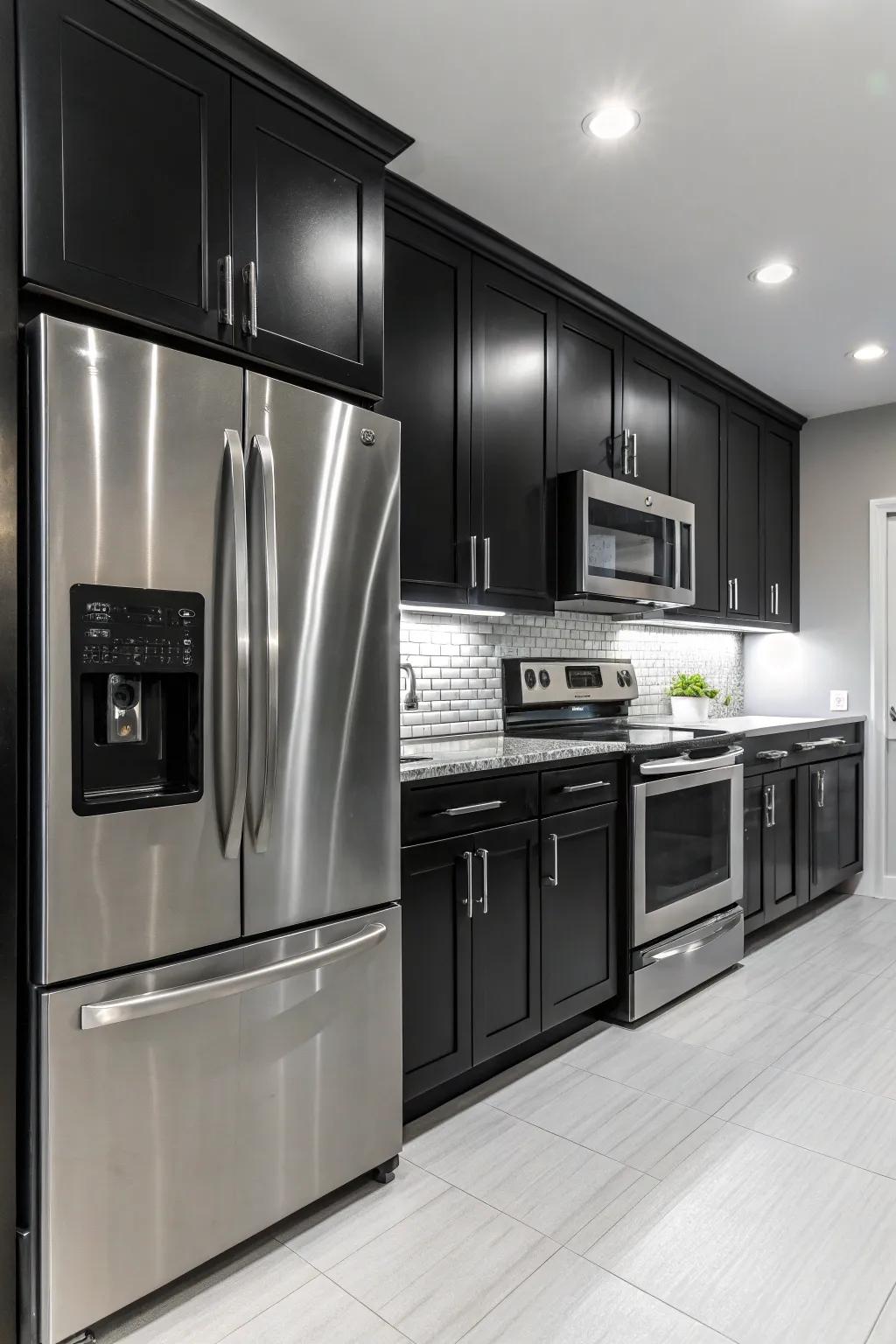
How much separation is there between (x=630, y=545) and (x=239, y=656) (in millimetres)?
2093

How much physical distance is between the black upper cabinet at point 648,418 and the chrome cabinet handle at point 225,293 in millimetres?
1988

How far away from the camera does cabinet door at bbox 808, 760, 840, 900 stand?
411 centimetres

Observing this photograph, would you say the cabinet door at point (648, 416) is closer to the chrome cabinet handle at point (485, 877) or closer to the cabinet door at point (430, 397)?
the cabinet door at point (430, 397)

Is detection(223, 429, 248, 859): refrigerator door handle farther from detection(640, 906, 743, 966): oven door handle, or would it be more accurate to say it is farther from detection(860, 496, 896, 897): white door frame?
detection(860, 496, 896, 897): white door frame

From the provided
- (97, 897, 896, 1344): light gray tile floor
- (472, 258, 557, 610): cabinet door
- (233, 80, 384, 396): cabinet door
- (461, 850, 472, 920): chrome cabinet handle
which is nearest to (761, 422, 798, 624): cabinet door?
(472, 258, 557, 610): cabinet door

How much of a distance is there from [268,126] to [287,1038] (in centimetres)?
198

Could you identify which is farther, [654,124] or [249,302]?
[654,124]

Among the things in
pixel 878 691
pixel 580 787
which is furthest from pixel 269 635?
pixel 878 691

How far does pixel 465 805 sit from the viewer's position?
90.2 inches

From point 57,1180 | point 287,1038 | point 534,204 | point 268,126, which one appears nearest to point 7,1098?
point 57,1180

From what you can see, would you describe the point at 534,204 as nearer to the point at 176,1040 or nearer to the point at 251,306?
the point at 251,306

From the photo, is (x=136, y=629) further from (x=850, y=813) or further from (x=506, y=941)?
(x=850, y=813)

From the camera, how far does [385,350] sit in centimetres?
250

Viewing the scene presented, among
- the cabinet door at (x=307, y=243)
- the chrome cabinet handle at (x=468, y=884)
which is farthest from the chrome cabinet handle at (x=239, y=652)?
the chrome cabinet handle at (x=468, y=884)
